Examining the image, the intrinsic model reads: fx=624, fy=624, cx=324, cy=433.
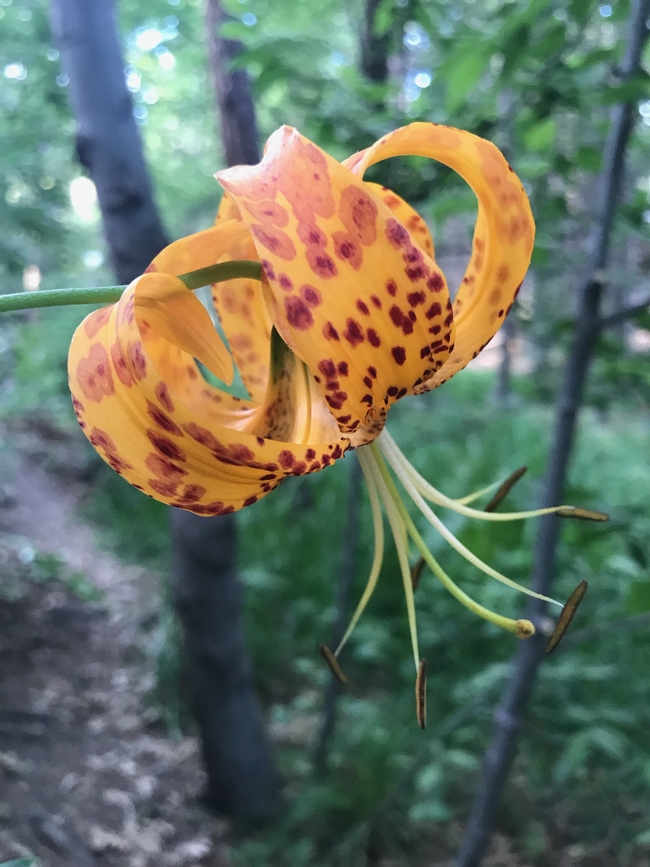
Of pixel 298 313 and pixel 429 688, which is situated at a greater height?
pixel 298 313

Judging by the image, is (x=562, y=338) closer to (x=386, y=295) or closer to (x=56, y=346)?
(x=386, y=295)

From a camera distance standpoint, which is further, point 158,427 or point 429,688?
point 429,688

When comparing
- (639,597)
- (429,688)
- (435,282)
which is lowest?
(429,688)

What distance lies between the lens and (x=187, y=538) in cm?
147

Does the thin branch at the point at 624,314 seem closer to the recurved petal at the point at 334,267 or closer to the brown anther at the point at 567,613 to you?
the brown anther at the point at 567,613

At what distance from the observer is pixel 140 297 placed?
39cm

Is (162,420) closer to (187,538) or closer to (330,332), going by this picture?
(330,332)

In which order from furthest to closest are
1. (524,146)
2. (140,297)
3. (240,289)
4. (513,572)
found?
(513,572) < (524,146) < (240,289) < (140,297)

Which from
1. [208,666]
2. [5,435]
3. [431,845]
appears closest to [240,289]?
[208,666]

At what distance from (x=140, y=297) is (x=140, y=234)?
1.00m

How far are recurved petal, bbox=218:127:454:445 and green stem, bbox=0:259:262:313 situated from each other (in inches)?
1.0

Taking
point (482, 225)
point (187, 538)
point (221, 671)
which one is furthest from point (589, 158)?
point (221, 671)

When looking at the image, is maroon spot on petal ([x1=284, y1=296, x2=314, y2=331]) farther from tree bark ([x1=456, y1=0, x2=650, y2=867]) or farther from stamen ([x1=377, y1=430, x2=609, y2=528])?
tree bark ([x1=456, y1=0, x2=650, y2=867])

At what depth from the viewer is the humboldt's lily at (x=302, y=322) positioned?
359mm
